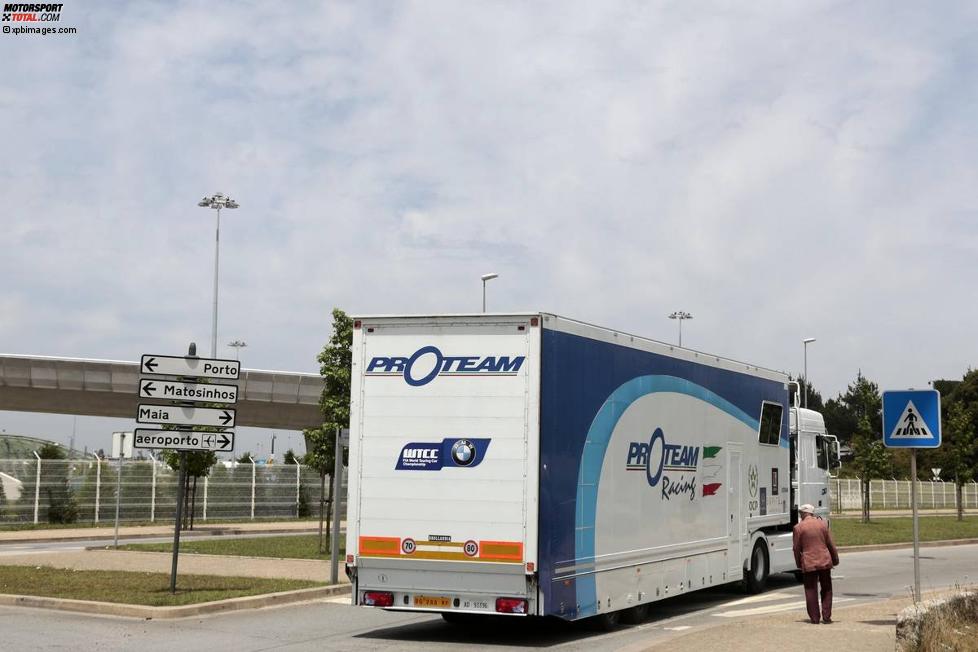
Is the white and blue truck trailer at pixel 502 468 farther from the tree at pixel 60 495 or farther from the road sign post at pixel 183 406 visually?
the tree at pixel 60 495

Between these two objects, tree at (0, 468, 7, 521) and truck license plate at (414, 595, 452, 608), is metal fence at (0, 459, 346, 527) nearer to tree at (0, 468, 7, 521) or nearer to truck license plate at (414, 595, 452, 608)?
tree at (0, 468, 7, 521)

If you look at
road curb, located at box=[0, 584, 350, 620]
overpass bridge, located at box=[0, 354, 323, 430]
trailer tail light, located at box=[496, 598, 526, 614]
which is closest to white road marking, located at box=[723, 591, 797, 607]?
trailer tail light, located at box=[496, 598, 526, 614]

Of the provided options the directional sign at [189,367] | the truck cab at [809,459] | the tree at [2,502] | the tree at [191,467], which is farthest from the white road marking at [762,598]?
the tree at [2,502]

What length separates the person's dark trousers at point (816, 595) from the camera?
1342cm

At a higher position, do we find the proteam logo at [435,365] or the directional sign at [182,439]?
the proteam logo at [435,365]

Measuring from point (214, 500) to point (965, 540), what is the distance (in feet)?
87.1

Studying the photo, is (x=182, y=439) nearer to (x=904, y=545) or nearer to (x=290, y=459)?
(x=904, y=545)

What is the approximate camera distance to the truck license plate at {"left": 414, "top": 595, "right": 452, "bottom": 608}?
39.7 ft

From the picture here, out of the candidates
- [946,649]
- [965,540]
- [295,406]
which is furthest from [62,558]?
[295,406]

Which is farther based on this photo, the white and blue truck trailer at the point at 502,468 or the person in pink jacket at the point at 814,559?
the person in pink jacket at the point at 814,559

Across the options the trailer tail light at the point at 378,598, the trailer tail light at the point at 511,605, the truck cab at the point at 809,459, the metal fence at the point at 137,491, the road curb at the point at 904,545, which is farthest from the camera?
the metal fence at the point at 137,491

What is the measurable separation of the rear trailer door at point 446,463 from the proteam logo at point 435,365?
0.01 meters

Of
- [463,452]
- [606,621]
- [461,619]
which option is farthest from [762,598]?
[463,452]

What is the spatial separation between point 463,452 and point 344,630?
3.01m
